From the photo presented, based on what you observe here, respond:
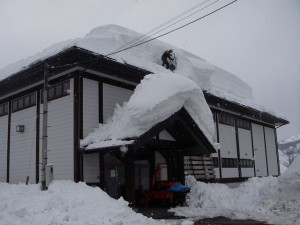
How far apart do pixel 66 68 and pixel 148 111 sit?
15.2 feet

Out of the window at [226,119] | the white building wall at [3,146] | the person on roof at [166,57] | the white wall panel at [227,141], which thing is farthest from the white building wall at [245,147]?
the white building wall at [3,146]

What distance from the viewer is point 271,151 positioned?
3114 cm

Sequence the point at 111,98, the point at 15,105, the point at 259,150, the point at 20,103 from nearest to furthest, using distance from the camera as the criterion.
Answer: the point at 111,98, the point at 20,103, the point at 15,105, the point at 259,150

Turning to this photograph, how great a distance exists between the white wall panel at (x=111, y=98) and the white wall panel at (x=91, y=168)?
179cm

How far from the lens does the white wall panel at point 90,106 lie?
49.0ft

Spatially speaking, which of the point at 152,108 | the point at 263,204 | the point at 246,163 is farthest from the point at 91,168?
the point at 246,163

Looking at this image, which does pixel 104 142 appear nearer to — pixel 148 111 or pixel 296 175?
pixel 148 111

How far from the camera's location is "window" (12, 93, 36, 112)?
57.7 feet

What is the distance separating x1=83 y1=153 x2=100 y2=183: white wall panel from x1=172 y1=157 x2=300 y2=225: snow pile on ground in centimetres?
361

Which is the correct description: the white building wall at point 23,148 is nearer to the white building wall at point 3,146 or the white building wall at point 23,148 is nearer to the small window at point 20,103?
the small window at point 20,103

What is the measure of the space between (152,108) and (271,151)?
21.3 m

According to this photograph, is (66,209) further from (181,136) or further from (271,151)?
(271,151)

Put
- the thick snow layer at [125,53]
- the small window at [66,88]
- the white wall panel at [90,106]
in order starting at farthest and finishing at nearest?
1. the thick snow layer at [125,53]
2. the small window at [66,88]
3. the white wall panel at [90,106]

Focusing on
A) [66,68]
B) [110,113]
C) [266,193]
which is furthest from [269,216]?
[66,68]
